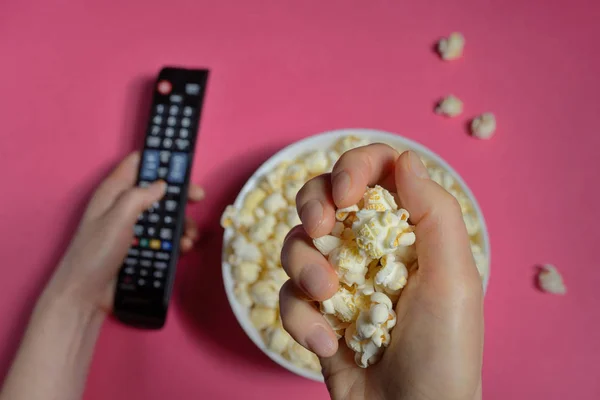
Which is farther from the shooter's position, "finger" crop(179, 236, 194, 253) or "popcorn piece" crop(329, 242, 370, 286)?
"finger" crop(179, 236, 194, 253)

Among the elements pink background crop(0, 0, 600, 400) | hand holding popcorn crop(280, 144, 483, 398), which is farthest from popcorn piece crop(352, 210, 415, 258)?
pink background crop(0, 0, 600, 400)

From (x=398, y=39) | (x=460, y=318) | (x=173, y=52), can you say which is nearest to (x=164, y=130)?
(x=173, y=52)

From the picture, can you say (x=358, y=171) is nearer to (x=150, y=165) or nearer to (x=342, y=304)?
(x=342, y=304)

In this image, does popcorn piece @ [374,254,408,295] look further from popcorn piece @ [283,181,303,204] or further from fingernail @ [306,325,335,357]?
popcorn piece @ [283,181,303,204]

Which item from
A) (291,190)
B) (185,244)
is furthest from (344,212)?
(185,244)

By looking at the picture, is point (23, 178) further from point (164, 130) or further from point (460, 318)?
Result: point (460, 318)

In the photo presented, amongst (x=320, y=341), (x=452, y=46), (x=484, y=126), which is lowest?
(x=320, y=341)
